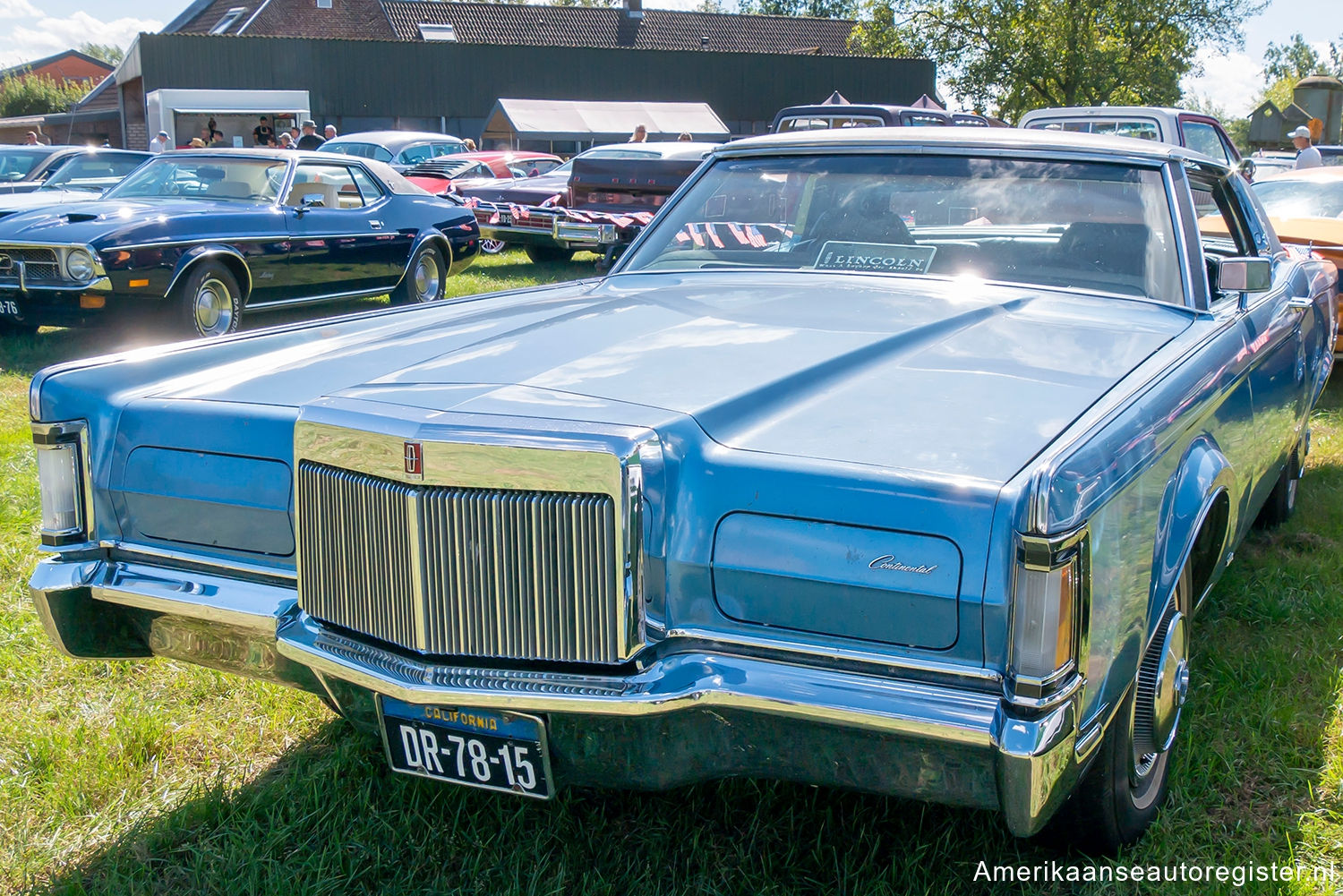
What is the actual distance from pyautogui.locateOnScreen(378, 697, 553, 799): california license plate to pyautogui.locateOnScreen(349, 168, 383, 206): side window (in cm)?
781

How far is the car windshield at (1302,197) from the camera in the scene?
25.4ft

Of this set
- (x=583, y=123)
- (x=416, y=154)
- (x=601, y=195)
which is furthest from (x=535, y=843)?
(x=583, y=123)

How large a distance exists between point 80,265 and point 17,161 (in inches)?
224

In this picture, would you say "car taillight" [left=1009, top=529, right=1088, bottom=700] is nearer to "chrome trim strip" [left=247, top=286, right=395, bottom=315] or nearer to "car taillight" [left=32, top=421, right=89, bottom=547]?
"car taillight" [left=32, top=421, right=89, bottom=547]

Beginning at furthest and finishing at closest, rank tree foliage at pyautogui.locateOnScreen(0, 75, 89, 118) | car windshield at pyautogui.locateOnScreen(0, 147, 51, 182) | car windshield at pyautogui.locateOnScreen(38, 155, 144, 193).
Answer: tree foliage at pyautogui.locateOnScreen(0, 75, 89, 118) < car windshield at pyautogui.locateOnScreen(0, 147, 51, 182) < car windshield at pyautogui.locateOnScreen(38, 155, 144, 193)

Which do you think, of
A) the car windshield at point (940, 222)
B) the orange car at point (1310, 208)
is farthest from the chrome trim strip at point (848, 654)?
the orange car at point (1310, 208)

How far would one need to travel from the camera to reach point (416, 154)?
19.2 metres

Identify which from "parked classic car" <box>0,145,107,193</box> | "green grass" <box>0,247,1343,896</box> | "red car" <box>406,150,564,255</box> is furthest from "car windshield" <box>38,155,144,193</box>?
"green grass" <box>0,247,1343,896</box>

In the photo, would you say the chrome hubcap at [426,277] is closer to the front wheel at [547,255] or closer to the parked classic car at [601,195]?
the parked classic car at [601,195]

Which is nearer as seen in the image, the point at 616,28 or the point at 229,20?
the point at 229,20

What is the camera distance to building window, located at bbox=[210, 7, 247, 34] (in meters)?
38.9

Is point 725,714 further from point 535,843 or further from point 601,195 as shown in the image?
point 601,195

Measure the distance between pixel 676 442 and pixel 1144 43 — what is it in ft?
118

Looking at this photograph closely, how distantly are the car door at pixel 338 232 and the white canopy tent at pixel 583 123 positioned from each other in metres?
23.3
